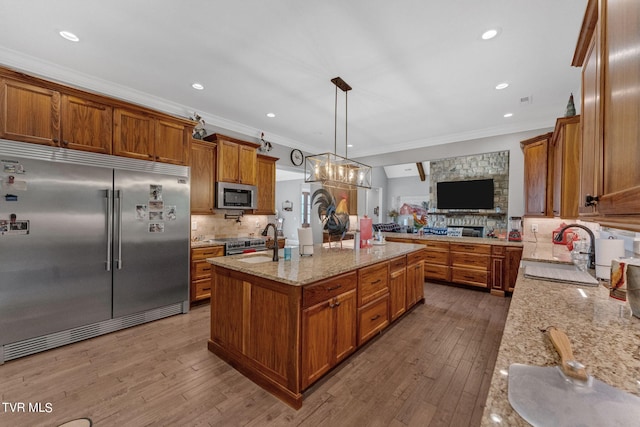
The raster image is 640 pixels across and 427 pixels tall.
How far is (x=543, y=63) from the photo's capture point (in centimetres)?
276

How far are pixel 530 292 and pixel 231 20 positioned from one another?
2927 millimetres

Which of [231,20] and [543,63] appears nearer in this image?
[231,20]

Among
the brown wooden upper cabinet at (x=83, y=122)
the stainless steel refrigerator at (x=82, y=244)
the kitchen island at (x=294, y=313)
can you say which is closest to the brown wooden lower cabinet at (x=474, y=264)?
the kitchen island at (x=294, y=313)

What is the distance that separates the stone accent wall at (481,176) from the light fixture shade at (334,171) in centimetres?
567

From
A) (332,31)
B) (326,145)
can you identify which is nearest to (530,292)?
(332,31)

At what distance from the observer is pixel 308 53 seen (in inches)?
104

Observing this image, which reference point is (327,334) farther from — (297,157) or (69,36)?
(297,157)

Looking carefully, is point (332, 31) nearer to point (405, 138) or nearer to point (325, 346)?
point (325, 346)

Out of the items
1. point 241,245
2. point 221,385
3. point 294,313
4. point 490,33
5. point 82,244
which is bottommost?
point 221,385

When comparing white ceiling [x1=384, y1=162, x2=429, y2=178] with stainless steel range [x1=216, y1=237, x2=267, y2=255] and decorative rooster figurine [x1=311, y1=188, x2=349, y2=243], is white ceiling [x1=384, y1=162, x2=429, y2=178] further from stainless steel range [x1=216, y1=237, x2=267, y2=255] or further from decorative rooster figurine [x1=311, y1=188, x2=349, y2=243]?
decorative rooster figurine [x1=311, y1=188, x2=349, y2=243]

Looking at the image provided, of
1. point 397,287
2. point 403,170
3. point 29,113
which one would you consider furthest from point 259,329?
point 403,170

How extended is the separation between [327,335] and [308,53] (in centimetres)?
259

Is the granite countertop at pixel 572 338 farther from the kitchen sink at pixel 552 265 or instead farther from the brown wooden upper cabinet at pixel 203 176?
the brown wooden upper cabinet at pixel 203 176

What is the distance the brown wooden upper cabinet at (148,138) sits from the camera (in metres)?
2.97
